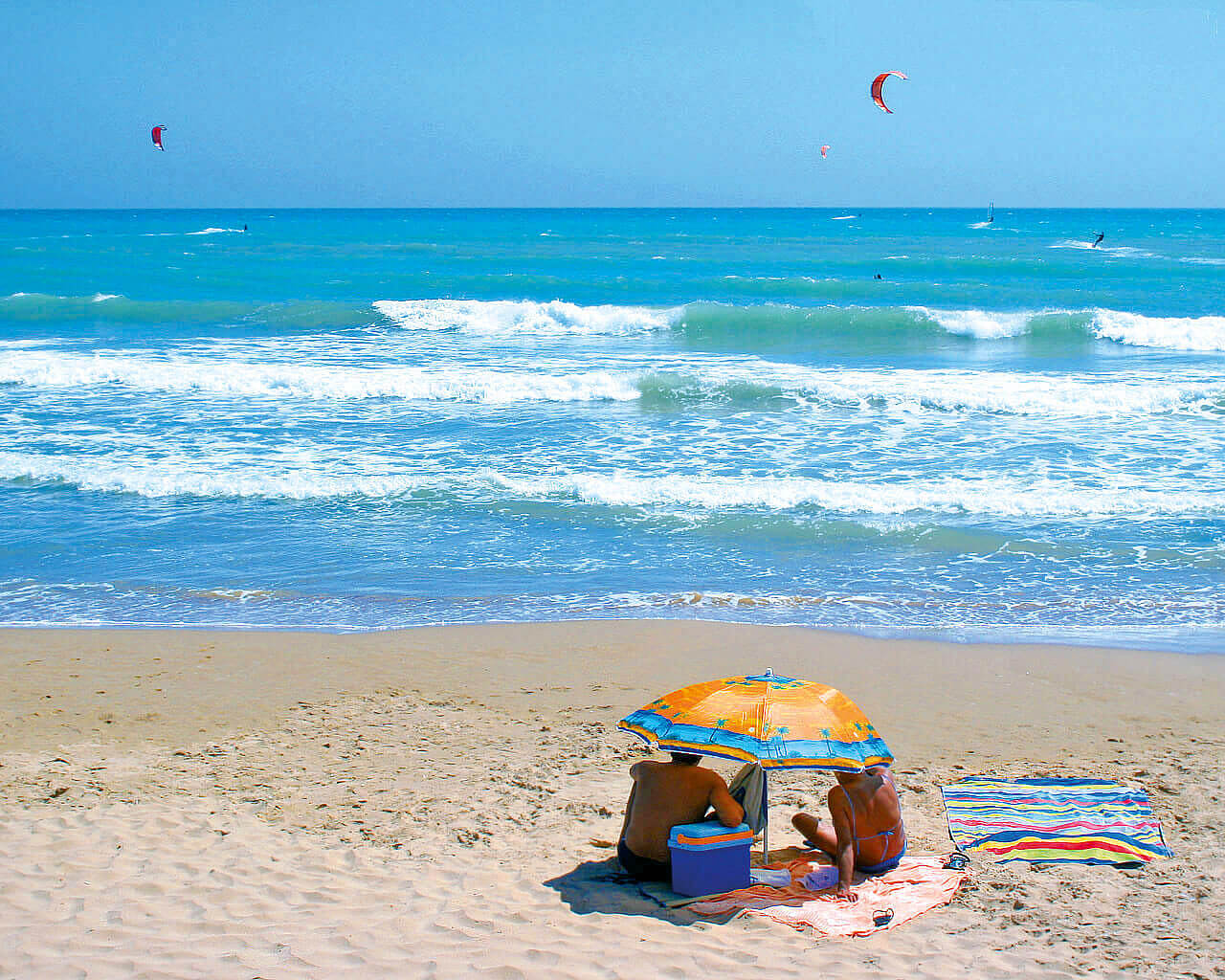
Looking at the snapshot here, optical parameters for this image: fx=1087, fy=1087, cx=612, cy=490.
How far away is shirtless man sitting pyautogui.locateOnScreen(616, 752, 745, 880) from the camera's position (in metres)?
4.41

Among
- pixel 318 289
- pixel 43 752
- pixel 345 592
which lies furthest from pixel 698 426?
pixel 318 289

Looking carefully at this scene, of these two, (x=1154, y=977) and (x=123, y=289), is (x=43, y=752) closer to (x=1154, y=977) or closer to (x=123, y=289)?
(x=1154, y=977)

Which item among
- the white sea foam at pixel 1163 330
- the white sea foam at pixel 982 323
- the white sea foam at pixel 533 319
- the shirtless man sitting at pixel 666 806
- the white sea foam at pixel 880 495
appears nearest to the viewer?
the shirtless man sitting at pixel 666 806

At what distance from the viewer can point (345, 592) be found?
8.46 m

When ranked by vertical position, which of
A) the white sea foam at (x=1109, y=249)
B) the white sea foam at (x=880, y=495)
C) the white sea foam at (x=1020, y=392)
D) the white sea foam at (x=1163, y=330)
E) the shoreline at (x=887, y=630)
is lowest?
the shoreline at (x=887, y=630)

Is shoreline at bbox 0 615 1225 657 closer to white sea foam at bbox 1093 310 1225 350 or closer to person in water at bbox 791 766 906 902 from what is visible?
person in water at bbox 791 766 906 902

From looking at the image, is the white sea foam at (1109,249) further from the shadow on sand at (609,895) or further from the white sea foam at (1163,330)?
the shadow on sand at (609,895)

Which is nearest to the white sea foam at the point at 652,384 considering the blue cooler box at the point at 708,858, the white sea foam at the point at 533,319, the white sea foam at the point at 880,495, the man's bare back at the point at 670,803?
the white sea foam at the point at 880,495

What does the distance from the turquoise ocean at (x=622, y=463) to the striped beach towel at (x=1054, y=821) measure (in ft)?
7.54

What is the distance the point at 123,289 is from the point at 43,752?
30861mm

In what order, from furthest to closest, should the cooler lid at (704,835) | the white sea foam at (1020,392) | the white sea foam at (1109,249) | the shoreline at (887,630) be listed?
the white sea foam at (1109,249) < the white sea foam at (1020,392) < the shoreline at (887,630) < the cooler lid at (704,835)

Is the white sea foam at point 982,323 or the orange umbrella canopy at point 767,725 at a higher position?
the white sea foam at point 982,323

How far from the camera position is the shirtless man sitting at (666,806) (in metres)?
4.41

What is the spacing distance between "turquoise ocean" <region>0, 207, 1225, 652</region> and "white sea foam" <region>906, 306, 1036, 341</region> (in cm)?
10
